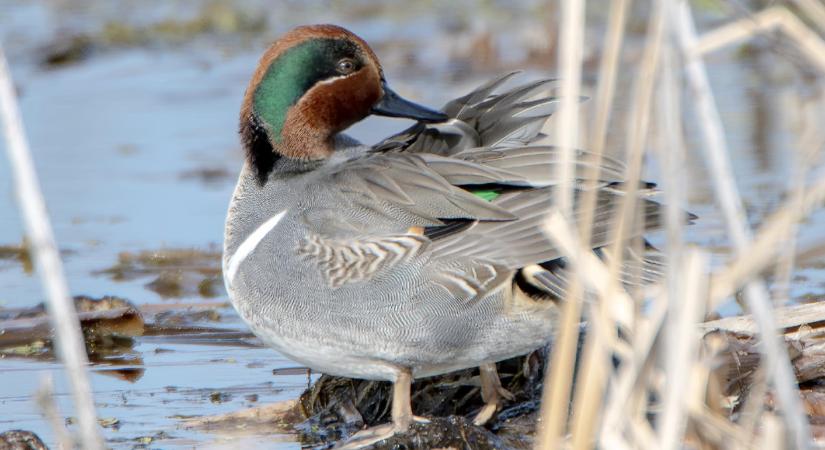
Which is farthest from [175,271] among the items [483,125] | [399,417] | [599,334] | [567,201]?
[599,334]

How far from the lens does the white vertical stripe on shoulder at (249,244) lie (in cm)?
430

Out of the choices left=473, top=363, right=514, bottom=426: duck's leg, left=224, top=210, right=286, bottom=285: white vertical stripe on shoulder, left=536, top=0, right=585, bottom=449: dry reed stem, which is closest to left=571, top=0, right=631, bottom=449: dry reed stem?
left=536, top=0, right=585, bottom=449: dry reed stem

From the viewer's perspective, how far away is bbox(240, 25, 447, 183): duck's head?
4.59 meters

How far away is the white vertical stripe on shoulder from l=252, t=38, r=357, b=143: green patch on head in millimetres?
425

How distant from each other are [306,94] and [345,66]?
17 cm

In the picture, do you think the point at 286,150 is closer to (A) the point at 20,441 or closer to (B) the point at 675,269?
(A) the point at 20,441

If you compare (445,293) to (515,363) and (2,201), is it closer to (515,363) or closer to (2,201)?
(515,363)

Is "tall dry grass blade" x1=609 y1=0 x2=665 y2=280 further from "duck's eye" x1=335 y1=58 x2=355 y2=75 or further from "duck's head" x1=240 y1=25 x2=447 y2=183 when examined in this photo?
"duck's eye" x1=335 y1=58 x2=355 y2=75

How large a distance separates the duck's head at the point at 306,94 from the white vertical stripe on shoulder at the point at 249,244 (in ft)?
1.03

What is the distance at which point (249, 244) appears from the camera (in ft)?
14.2

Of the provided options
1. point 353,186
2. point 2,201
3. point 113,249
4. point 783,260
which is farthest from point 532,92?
point 2,201

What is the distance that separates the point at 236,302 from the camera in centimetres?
432

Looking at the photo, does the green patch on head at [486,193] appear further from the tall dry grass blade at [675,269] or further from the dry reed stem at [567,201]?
the tall dry grass blade at [675,269]

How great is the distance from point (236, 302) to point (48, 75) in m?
6.66
